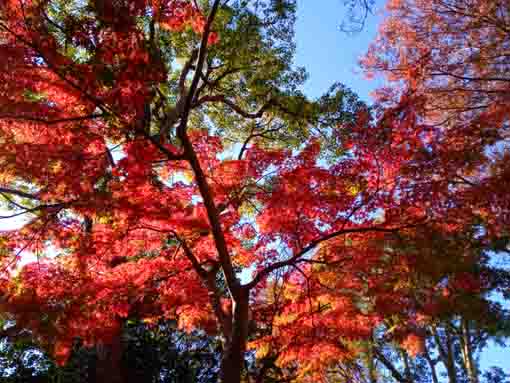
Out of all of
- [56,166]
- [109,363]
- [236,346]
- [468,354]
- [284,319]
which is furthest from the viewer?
[468,354]

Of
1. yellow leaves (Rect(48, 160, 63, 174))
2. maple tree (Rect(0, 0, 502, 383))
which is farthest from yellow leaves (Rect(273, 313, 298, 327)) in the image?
yellow leaves (Rect(48, 160, 63, 174))

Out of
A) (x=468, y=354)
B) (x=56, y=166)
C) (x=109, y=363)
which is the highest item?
(x=56, y=166)

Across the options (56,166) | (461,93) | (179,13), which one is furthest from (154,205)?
(461,93)

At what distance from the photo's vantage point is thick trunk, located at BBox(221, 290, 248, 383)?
5662 millimetres

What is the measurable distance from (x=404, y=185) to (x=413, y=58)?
5539mm

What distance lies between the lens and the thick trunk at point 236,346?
566 cm

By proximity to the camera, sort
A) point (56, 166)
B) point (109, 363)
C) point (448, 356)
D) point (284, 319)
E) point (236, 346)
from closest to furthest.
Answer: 1. point (236, 346)
2. point (56, 166)
3. point (284, 319)
4. point (109, 363)
5. point (448, 356)

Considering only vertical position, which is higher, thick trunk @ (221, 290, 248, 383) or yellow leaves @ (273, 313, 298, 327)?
yellow leaves @ (273, 313, 298, 327)

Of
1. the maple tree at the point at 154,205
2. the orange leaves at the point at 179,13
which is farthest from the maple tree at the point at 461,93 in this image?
the orange leaves at the point at 179,13

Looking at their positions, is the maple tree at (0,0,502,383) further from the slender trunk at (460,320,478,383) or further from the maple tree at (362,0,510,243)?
the slender trunk at (460,320,478,383)

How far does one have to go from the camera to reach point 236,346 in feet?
18.8

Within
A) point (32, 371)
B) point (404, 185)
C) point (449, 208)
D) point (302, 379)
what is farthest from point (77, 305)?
point (302, 379)

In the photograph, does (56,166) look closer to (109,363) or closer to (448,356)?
(109,363)

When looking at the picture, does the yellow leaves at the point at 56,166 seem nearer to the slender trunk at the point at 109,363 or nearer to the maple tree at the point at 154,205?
the maple tree at the point at 154,205
